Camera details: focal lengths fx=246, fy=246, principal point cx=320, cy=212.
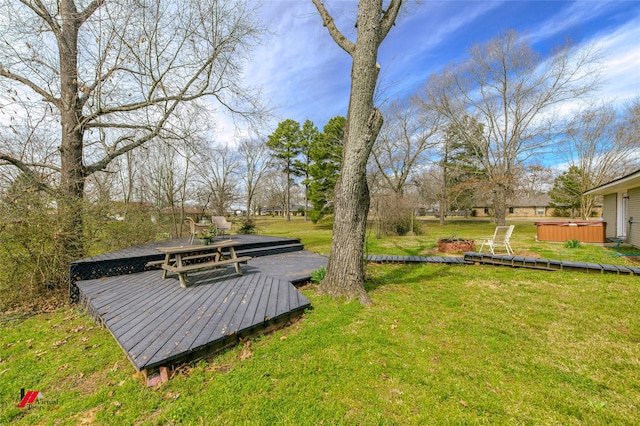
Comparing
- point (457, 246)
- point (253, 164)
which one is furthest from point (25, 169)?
point (253, 164)

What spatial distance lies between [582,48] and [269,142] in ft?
82.2

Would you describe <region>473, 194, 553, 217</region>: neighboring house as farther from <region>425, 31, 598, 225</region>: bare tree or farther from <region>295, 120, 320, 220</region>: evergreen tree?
<region>295, 120, 320, 220</region>: evergreen tree

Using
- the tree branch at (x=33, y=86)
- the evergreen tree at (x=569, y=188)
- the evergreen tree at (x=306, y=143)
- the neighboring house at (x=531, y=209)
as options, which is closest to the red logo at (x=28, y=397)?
the tree branch at (x=33, y=86)

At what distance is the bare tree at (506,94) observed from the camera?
52.1 feet

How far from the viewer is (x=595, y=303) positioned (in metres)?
3.85

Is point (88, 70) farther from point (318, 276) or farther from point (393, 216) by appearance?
point (393, 216)

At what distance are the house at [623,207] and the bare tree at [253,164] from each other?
2585 centimetres

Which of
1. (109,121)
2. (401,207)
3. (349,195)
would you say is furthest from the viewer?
(401,207)

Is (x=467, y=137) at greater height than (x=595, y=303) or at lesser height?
greater

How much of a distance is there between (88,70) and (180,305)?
21.5 ft

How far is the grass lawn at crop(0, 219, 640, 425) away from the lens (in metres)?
1.93

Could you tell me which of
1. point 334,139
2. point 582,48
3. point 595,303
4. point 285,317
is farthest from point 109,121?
point 582,48

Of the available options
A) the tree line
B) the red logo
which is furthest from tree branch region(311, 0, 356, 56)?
the red logo

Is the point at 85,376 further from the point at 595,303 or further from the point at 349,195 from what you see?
the point at 595,303
